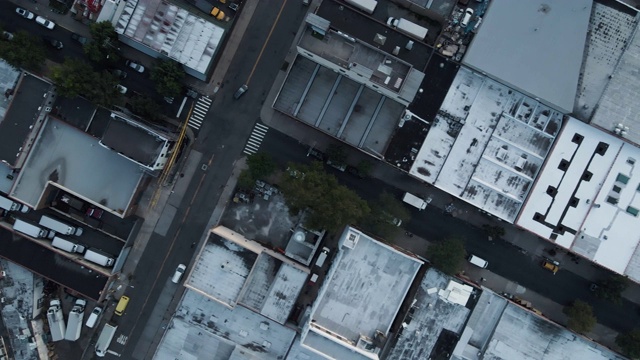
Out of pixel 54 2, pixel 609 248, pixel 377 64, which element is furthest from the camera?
pixel 54 2

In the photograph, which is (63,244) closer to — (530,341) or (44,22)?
(44,22)

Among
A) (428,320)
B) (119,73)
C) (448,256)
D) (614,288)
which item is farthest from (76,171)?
(614,288)

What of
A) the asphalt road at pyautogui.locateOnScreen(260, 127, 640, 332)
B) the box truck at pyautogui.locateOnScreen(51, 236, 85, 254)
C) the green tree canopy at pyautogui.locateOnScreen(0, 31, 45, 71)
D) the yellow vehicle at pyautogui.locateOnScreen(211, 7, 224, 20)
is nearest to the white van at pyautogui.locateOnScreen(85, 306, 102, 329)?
the box truck at pyautogui.locateOnScreen(51, 236, 85, 254)

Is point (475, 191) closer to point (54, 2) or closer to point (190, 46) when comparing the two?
point (190, 46)

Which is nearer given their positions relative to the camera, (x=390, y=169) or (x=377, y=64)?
(x=377, y=64)

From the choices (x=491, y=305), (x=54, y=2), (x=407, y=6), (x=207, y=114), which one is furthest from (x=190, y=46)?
(x=491, y=305)

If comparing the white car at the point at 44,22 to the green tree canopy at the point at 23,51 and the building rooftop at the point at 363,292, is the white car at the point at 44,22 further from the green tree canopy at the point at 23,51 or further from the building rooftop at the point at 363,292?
the building rooftop at the point at 363,292

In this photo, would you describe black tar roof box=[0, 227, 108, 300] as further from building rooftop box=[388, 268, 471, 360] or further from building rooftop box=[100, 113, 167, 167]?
building rooftop box=[388, 268, 471, 360]
